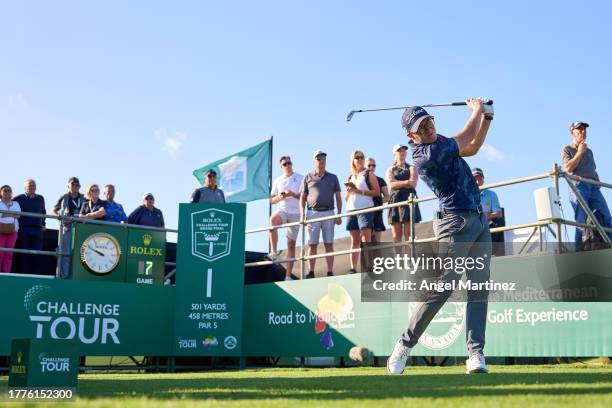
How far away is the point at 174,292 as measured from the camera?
534 inches

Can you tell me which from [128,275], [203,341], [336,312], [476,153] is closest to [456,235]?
[476,153]

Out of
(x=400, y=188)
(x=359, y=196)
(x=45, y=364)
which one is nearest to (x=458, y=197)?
(x=45, y=364)

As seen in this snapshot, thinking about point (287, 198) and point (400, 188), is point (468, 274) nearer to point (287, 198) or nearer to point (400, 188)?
point (400, 188)

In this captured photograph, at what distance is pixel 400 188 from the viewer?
11.5m

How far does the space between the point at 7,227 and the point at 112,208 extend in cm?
180

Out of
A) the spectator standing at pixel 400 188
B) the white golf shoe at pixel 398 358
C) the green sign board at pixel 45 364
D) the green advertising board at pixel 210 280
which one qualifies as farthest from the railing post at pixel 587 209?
the green sign board at pixel 45 364

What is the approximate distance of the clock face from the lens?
12898 millimetres

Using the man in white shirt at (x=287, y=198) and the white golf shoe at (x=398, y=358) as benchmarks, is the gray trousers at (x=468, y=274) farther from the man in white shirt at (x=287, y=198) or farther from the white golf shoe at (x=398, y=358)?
the man in white shirt at (x=287, y=198)

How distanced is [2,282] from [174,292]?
2.78m

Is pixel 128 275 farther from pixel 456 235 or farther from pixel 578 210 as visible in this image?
pixel 456 235

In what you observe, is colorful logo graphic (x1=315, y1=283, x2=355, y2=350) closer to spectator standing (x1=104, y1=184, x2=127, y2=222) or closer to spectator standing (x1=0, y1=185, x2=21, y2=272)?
spectator standing (x1=104, y1=184, x2=127, y2=222)

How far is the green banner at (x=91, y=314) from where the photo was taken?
11969 mm

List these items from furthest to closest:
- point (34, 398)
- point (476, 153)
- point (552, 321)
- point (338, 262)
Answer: point (338, 262)
point (552, 321)
point (476, 153)
point (34, 398)

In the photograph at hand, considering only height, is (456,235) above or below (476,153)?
below
